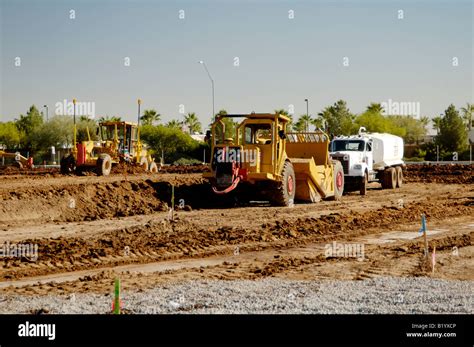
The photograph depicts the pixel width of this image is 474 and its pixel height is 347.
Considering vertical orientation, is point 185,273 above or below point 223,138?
below

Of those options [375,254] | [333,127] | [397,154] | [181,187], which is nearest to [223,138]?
[181,187]

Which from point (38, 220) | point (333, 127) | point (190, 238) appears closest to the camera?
point (190, 238)

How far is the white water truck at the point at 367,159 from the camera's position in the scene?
2656cm

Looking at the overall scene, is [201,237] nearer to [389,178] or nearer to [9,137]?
[389,178]

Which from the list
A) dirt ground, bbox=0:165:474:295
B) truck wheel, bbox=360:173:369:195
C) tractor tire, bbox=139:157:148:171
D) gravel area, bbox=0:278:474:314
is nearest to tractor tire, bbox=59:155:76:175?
tractor tire, bbox=139:157:148:171

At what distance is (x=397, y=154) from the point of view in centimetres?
3262

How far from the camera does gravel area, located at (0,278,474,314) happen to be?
7883 millimetres

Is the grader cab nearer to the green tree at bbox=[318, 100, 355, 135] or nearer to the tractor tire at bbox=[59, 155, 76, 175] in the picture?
the tractor tire at bbox=[59, 155, 76, 175]

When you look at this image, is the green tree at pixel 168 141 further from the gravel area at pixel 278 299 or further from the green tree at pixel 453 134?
the gravel area at pixel 278 299

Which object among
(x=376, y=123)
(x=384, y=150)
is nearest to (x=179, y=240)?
Result: (x=384, y=150)
